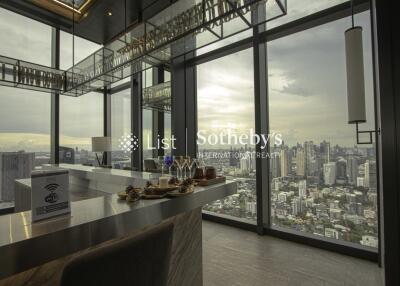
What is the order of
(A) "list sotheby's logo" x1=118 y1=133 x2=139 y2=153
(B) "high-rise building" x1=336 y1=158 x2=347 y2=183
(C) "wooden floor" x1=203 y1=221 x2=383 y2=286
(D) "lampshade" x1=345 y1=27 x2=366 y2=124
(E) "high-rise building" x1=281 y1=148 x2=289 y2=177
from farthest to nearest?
(A) "list sotheby's logo" x1=118 y1=133 x2=139 y2=153 < (E) "high-rise building" x1=281 y1=148 x2=289 y2=177 < (B) "high-rise building" x1=336 y1=158 x2=347 y2=183 < (C) "wooden floor" x1=203 y1=221 x2=383 y2=286 < (D) "lampshade" x1=345 y1=27 x2=366 y2=124

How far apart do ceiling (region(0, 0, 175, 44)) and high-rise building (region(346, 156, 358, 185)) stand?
3.92 m

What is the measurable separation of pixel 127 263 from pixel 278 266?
250 cm

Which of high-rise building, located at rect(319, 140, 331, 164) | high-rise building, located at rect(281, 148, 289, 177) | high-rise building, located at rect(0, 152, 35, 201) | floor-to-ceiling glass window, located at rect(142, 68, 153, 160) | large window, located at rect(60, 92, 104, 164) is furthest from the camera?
floor-to-ceiling glass window, located at rect(142, 68, 153, 160)

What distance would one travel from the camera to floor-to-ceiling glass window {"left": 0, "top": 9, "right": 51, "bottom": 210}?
457cm

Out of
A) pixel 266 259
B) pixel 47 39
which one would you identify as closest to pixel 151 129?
pixel 47 39

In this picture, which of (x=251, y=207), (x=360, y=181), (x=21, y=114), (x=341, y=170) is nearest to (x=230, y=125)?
(x=251, y=207)

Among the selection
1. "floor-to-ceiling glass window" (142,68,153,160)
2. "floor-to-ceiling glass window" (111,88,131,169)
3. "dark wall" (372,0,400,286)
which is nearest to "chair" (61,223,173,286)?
"dark wall" (372,0,400,286)

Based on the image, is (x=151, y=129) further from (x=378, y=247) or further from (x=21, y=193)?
(x=378, y=247)

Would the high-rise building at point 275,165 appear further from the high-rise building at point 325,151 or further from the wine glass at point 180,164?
the wine glass at point 180,164

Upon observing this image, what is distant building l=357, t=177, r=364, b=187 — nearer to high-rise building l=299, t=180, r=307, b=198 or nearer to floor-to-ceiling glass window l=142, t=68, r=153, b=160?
high-rise building l=299, t=180, r=307, b=198

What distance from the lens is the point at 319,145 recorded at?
323cm

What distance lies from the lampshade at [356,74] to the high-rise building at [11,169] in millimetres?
5921

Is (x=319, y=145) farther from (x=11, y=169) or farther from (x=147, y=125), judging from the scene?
(x=11, y=169)

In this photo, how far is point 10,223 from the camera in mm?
1022
